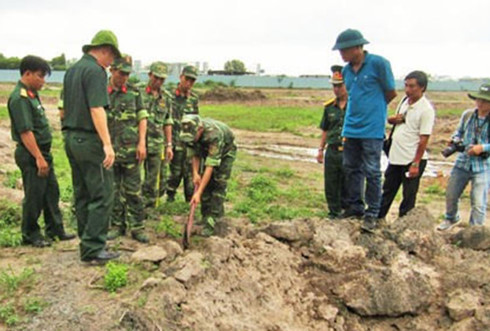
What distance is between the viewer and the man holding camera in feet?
17.4

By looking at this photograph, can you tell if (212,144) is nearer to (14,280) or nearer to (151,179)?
(151,179)

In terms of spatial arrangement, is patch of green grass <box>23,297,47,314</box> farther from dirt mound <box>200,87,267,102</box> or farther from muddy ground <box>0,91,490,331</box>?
dirt mound <box>200,87,267,102</box>

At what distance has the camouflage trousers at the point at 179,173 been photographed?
256 inches

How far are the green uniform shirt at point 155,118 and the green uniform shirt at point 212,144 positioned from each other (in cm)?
71

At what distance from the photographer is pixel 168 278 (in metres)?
3.87

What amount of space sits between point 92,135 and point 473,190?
4282 mm

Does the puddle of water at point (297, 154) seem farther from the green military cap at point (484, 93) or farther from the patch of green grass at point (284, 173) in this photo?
the green military cap at point (484, 93)

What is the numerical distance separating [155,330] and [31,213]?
2.16 m

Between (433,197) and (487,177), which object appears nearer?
(487,177)

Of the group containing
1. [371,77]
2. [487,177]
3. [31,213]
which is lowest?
[31,213]

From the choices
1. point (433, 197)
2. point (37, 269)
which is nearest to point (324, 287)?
point (37, 269)

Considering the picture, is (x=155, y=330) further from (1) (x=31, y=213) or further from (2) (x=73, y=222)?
(2) (x=73, y=222)

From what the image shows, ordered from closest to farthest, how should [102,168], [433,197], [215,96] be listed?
[102,168], [433,197], [215,96]

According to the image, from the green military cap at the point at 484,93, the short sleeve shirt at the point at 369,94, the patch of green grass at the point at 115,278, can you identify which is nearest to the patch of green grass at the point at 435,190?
the green military cap at the point at 484,93
